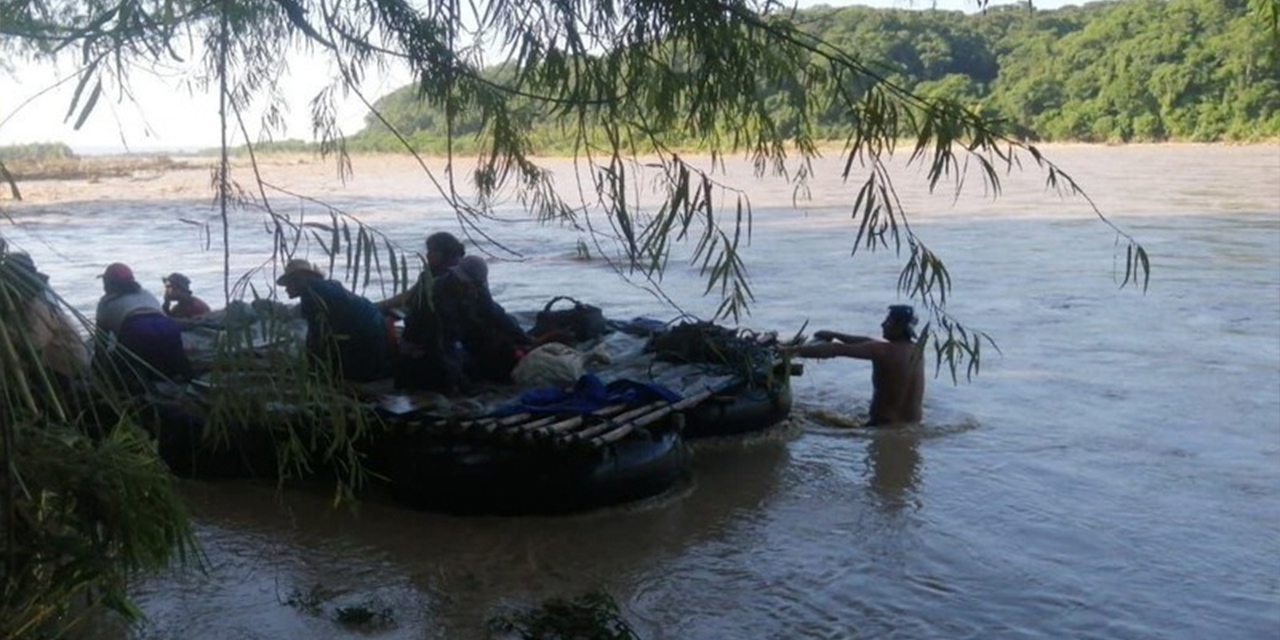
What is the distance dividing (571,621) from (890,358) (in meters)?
3.83

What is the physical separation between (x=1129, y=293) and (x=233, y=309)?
15.6 metres

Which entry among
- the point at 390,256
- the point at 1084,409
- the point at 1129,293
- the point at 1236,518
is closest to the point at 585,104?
the point at 390,256

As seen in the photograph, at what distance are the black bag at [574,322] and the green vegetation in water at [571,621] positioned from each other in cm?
344

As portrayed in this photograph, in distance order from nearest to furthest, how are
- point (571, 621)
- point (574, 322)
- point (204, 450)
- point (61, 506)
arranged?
point (61, 506), point (571, 621), point (204, 450), point (574, 322)

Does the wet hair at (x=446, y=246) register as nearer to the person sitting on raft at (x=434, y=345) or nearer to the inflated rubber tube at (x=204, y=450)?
the person sitting on raft at (x=434, y=345)

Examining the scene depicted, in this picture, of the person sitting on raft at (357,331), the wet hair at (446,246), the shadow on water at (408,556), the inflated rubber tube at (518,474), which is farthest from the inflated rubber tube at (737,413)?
the person sitting on raft at (357,331)

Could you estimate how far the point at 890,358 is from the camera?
8727 millimetres

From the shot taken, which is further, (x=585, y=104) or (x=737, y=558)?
(x=737, y=558)

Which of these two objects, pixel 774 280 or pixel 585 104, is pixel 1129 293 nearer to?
pixel 774 280

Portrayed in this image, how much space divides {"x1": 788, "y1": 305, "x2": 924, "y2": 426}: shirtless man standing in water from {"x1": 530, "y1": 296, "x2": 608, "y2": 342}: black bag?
1420 mm

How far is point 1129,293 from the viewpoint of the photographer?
17141 mm

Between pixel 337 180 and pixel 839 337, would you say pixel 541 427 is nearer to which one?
pixel 839 337

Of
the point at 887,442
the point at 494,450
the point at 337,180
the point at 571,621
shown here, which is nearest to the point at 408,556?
the point at 494,450

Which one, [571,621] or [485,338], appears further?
[485,338]
